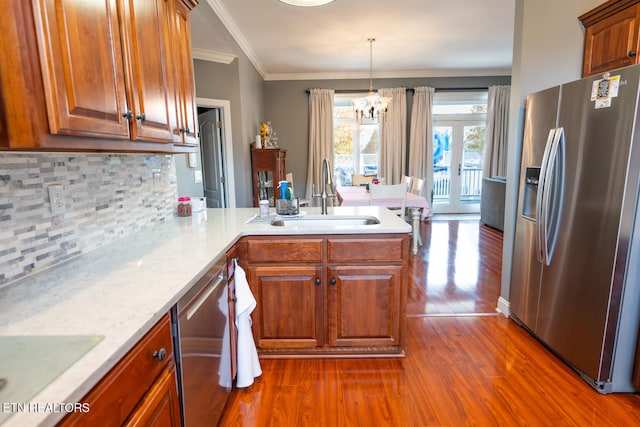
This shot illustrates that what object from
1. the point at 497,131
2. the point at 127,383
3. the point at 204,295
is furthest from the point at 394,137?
the point at 127,383

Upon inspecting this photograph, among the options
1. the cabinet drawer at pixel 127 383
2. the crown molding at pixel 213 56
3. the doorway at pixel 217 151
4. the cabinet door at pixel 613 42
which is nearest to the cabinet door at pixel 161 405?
the cabinet drawer at pixel 127 383

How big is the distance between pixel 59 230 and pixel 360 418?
1.59 meters

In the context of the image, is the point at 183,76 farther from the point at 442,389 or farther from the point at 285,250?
the point at 442,389

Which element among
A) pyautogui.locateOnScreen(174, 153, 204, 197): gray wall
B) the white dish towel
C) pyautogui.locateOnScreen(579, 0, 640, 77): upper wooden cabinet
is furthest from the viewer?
pyautogui.locateOnScreen(174, 153, 204, 197): gray wall

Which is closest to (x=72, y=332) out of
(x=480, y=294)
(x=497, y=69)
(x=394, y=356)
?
(x=394, y=356)

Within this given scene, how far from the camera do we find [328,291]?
1.98 metres

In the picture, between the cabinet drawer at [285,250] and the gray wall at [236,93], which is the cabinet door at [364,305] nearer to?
the cabinet drawer at [285,250]

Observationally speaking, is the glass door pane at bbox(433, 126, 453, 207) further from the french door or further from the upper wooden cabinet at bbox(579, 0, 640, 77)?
the upper wooden cabinet at bbox(579, 0, 640, 77)

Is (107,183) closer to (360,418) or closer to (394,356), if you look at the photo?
(360,418)

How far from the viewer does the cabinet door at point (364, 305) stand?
6.43 ft

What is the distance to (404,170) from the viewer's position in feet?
21.9

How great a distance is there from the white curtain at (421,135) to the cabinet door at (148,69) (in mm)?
5577

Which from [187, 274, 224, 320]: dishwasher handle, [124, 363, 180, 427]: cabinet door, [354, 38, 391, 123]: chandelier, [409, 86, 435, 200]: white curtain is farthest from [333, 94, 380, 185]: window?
[124, 363, 180, 427]: cabinet door

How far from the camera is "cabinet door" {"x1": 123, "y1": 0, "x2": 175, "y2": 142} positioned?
127 cm
